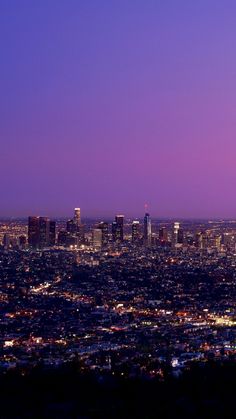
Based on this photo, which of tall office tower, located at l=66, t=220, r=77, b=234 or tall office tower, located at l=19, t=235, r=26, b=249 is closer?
tall office tower, located at l=19, t=235, r=26, b=249

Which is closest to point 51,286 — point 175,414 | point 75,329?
point 75,329

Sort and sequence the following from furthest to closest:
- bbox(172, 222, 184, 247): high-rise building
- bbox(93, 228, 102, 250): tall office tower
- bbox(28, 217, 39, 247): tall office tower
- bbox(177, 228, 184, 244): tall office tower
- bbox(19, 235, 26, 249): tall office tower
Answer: bbox(177, 228, 184, 244): tall office tower < bbox(172, 222, 184, 247): high-rise building < bbox(93, 228, 102, 250): tall office tower < bbox(28, 217, 39, 247): tall office tower < bbox(19, 235, 26, 249): tall office tower

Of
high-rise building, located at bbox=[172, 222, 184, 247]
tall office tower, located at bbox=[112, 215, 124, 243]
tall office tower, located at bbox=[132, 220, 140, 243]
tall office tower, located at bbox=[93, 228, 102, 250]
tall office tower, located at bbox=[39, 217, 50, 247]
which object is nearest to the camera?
tall office tower, located at bbox=[39, 217, 50, 247]

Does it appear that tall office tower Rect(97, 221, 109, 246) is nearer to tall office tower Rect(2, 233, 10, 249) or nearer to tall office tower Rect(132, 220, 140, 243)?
tall office tower Rect(132, 220, 140, 243)

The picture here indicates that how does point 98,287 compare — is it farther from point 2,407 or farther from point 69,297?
point 2,407

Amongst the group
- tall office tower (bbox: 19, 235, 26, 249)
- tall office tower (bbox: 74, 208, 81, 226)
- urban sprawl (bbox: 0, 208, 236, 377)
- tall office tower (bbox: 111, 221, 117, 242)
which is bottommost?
urban sprawl (bbox: 0, 208, 236, 377)

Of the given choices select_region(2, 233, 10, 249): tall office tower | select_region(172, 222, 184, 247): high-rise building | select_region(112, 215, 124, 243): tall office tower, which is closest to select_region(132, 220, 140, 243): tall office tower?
select_region(112, 215, 124, 243): tall office tower
